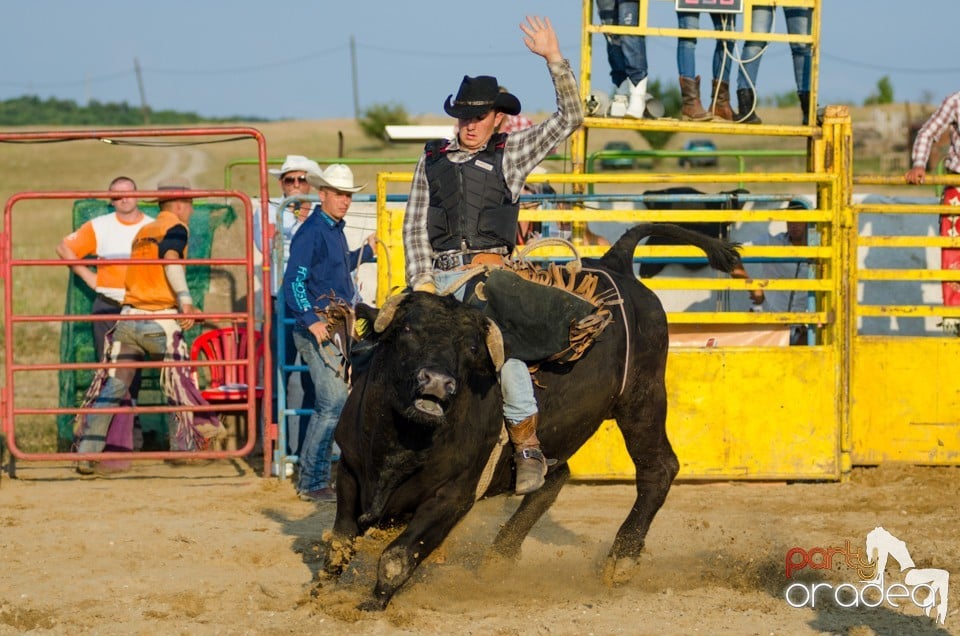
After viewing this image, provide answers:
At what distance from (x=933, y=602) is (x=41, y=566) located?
13.8 ft

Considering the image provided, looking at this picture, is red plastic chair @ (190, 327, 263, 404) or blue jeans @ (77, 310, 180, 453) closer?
blue jeans @ (77, 310, 180, 453)

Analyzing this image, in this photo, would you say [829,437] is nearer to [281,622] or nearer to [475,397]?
[475,397]

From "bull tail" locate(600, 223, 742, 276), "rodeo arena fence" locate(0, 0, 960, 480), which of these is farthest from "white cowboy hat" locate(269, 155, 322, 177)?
"bull tail" locate(600, 223, 742, 276)

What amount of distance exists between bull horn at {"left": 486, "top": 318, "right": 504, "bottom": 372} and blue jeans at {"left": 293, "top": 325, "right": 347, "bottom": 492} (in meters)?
3.11

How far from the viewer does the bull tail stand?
691cm

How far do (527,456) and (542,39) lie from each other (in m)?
1.93

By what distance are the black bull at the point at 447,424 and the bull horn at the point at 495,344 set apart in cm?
3

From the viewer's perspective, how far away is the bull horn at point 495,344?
209 inches

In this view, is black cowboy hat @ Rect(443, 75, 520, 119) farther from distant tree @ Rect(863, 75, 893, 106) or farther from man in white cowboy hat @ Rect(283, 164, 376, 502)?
distant tree @ Rect(863, 75, 893, 106)

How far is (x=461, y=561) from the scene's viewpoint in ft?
21.0

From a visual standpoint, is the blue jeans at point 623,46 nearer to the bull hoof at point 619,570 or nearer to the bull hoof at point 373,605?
the bull hoof at point 619,570

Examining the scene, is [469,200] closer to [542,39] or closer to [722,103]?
[542,39]

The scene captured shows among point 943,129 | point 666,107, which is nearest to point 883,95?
point 666,107

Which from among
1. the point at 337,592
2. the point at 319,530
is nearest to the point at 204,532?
the point at 319,530
